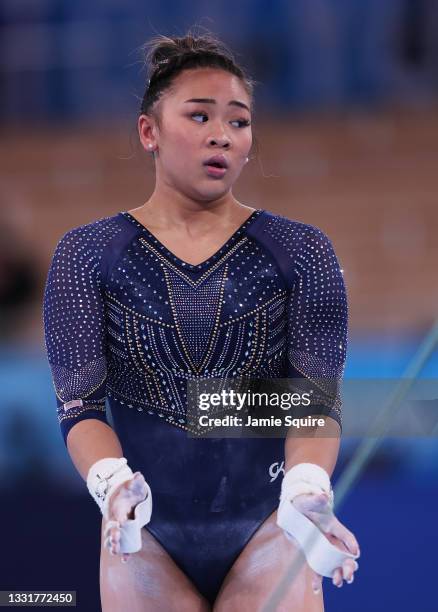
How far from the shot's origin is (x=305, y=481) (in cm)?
154

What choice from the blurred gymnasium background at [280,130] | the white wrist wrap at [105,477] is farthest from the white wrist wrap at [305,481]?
the blurred gymnasium background at [280,130]

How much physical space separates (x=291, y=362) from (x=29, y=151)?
3608mm

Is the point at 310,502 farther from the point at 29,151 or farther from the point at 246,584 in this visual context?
the point at 29,151

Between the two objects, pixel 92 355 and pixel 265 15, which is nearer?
pixel 92 355

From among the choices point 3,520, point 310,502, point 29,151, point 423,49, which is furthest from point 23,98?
point 310,502

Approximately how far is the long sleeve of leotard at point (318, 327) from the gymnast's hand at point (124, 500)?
0.36m

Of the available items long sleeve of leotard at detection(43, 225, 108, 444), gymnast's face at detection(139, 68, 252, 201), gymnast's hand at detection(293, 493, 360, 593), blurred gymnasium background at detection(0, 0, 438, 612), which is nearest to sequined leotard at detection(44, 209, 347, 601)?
long sleeve of leotard at detection(43, 225, 108, 444)

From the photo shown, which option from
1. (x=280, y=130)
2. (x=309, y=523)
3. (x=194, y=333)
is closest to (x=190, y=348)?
(x=194, y=333)

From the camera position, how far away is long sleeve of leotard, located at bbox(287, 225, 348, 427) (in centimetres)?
171

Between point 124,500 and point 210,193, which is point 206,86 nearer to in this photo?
point 210,193

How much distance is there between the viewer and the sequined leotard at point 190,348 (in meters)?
1.71

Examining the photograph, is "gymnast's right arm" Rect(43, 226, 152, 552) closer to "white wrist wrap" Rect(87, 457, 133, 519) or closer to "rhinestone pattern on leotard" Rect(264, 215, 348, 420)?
"white wrist wrap" Rect(87, 457, 133, 519)

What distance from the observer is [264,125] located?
494cm

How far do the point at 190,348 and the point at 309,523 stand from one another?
36 centimetres
